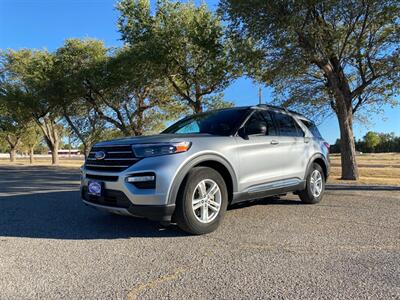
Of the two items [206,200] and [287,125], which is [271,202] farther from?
[206,200]

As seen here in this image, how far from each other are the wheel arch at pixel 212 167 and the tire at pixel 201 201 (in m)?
0.09

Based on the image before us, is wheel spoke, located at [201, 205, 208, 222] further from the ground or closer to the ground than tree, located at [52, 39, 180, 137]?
closer to the ground

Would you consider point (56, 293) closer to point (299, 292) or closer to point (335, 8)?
point (299, 292)

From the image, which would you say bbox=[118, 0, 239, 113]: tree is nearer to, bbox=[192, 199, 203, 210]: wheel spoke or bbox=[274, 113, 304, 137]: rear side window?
bbox=[274, 113, 304, 137]: rear side window

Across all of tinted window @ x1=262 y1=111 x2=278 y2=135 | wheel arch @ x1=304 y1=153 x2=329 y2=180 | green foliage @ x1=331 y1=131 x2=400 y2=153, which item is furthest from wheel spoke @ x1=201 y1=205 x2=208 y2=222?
green foliage @ x1=331 y1=131 x2=400 y2=153

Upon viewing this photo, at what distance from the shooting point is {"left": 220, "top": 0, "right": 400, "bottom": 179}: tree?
42.8 feet

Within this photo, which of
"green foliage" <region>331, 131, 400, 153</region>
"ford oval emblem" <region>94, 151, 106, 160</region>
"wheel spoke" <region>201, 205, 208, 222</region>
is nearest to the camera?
"wheel spoke" <region>201, 205, 208, 222</region>

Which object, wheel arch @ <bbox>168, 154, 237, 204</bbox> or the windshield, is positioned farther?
the windshield

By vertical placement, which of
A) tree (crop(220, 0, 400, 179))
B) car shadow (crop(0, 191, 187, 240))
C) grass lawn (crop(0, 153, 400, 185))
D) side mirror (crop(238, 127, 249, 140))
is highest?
tree (crop(220, 0, 400, 179))

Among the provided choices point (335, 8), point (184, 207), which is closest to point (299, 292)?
point (184, 207)

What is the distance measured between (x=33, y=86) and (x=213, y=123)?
2825cm

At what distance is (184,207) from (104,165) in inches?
48.3

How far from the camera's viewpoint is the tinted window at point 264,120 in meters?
6.15

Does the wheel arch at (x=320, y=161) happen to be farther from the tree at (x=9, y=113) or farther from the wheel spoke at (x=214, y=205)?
the tree at (x=9, y=113)
